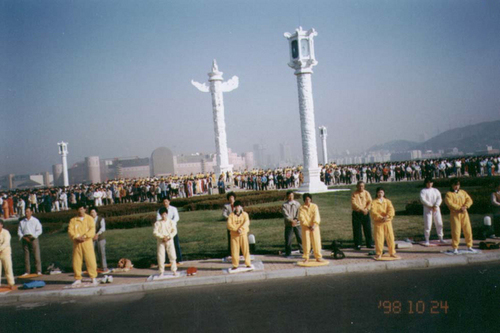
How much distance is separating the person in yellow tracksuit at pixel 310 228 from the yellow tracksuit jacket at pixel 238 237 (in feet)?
3.96

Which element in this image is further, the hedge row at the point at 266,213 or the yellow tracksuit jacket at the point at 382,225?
the hedge row at the point at 266,213

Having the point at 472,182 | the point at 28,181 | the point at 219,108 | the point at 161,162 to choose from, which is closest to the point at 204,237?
the point at 472,182

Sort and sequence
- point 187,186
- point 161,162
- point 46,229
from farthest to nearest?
point 161,162
point 187,186
point 46,229

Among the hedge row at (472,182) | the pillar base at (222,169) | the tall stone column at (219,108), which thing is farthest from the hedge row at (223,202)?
the tall stone column at (219,108)

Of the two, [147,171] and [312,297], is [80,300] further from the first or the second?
[147,171]

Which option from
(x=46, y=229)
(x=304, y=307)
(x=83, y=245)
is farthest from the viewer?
(x=46, y=229)

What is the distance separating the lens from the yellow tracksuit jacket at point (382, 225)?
26.3 feet

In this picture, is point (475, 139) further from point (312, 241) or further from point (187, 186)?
point (312, 241)

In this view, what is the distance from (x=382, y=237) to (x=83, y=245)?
6243mm

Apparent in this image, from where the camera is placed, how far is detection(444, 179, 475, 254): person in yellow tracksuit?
7.98 meters

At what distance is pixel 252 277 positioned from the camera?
24.7 feet

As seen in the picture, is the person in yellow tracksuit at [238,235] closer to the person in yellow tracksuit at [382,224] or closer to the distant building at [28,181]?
the person in yellow tracksuit at [382,224]

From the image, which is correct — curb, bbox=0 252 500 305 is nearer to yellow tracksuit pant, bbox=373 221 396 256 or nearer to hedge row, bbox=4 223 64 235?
yellow tracksuit pant, bbox=373 221 396 256

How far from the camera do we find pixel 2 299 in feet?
24.6
